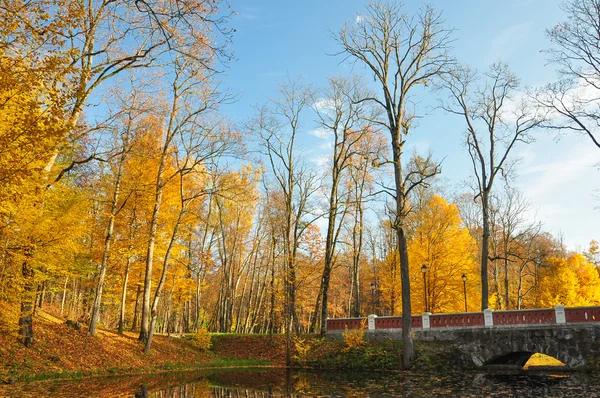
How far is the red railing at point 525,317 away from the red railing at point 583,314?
1.75 feet

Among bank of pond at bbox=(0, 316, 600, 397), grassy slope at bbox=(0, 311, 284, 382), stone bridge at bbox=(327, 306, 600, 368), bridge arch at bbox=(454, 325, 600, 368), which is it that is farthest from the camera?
stone bridge at bbox=(327, 306, 600, 368)

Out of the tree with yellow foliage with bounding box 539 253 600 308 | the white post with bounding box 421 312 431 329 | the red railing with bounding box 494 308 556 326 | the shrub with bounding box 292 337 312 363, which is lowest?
the shrub with bounding box 292 337 312 363

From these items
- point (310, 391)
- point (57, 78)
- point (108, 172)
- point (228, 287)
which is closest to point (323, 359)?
point (310, 391)

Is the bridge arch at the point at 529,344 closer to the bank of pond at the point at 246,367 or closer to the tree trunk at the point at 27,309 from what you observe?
the bank of pond at the point at 246,367

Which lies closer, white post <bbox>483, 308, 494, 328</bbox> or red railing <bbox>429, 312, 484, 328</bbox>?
white post <bbox>483, 308, 494, 328</bbox>

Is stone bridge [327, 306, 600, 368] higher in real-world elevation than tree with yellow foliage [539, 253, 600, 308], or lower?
Answer: lower

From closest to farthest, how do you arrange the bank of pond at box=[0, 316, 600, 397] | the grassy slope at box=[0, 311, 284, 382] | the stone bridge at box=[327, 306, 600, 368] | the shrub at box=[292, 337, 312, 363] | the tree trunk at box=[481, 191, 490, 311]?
the bank of pond at box=[0, 316, 600, 397] < the grassy slope at box=[0, 311, 284, 382] < the stone bridge at box=[327, 306, 600, 368] < the tree trunk at box=[481, 191, 490, 311] < the shrub at box=[292, 337, 312, 363]

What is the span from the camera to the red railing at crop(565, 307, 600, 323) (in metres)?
15.6

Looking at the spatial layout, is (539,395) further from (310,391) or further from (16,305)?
(16,305)

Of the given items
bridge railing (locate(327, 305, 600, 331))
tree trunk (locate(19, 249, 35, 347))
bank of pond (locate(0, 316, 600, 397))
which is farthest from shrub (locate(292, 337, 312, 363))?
tree trunk (locate(19, 249, 35, 347))

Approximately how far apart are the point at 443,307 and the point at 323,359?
1010cm

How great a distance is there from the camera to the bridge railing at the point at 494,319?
15836 mm

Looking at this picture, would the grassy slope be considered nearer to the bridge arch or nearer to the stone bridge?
the stone bridge

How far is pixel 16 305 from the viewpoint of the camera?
38.4ft
